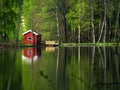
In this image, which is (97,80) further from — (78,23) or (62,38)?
(62,38)

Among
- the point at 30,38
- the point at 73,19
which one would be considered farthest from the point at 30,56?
the point at 73,19

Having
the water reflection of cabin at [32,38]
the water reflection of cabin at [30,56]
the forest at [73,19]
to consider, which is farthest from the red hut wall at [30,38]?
the water reflection of cabin at [30,56]

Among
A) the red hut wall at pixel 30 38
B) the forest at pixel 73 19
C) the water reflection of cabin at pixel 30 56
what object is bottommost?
the water reflection of cabin at pixel 30 56

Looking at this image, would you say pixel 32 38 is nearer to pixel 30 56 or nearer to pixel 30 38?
pixel 30 38

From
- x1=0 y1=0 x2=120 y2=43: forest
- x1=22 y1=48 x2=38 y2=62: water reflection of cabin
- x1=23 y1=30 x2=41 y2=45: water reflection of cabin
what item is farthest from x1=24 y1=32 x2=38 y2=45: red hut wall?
x1=22 y1=48 x2=38 y2=62: water reflection of cabin

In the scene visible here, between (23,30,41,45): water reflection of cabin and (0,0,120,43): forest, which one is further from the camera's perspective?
(23,30,41,45): water reflection of cabin

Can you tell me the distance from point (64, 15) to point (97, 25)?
7523 millimetres

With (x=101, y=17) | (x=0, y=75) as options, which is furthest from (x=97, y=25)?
(x=0, y=75)

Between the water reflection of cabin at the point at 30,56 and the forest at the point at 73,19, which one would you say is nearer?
the water reflection of cabin at the point at 30,56

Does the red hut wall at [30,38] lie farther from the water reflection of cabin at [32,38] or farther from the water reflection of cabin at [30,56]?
the water reflection of cabin at [30,56]

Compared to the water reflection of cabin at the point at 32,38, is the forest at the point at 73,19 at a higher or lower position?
higher

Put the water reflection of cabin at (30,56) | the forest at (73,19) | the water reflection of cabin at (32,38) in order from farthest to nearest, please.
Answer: the water reflection of cabin at (32,38) < the forest at (73,19) < the water reflection of cabin at (30,56)

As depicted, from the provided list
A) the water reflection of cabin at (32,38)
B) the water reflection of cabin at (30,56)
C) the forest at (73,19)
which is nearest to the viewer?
the water reflection of cabin at (30,56)

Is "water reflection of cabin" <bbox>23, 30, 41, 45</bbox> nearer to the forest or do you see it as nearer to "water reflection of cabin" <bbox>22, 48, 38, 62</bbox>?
the forest
